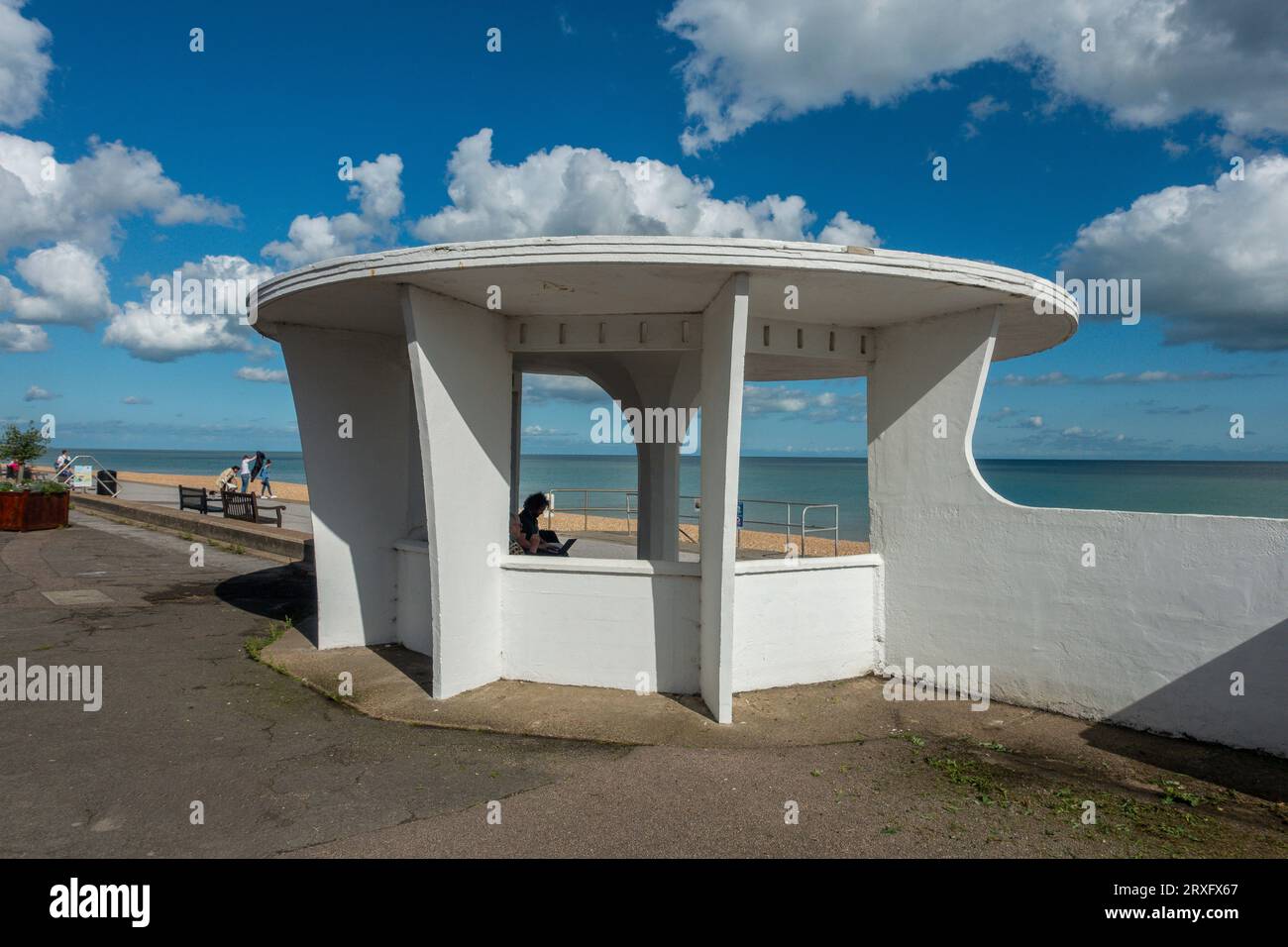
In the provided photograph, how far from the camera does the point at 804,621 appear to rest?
7324mm

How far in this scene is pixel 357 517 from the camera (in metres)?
8.60

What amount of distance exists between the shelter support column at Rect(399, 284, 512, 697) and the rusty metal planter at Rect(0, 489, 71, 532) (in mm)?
17930

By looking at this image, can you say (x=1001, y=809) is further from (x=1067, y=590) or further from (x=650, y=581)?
(x=650, y=581)

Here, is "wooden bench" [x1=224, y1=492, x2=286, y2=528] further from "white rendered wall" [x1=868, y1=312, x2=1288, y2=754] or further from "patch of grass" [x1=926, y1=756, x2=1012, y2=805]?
"patch of grass" [x1=926, y1=756, x2=1012, y2=805]

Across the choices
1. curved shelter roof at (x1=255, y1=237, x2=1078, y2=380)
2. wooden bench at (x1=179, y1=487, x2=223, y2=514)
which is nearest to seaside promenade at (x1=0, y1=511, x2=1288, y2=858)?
curved shelter roof at (x1=255, y1=237, x2=1078, y2=380)

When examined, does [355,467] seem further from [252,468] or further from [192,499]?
[252,468]

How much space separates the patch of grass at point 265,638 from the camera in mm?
8456

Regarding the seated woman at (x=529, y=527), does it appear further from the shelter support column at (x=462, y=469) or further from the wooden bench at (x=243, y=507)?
the wooden bench at (x=243, y=507)

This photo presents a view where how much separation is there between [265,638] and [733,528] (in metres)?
6.21

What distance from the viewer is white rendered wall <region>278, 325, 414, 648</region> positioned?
8352mm

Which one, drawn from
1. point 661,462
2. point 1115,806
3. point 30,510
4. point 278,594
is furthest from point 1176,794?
point 30,510

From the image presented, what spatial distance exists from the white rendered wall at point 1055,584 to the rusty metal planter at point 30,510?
20854 mm

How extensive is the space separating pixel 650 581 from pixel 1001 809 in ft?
11.1
